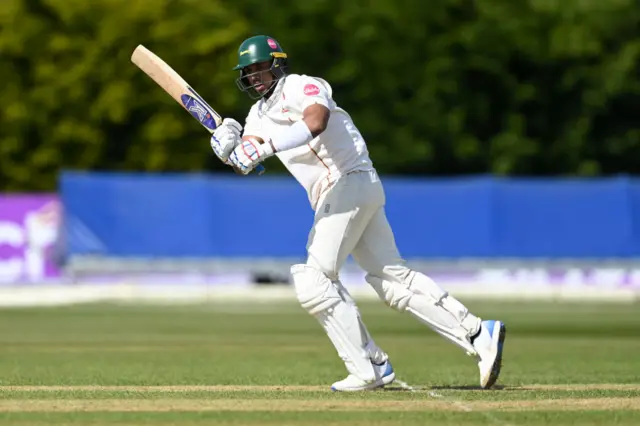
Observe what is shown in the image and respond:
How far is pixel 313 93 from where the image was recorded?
306 inches

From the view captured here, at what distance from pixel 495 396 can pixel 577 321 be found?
8941 mm

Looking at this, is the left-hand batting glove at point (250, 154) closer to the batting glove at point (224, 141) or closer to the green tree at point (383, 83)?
the batting glove at point (224, 141)

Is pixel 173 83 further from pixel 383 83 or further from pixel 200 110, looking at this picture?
pixel 383 83

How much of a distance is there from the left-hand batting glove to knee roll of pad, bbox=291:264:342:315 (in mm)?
580

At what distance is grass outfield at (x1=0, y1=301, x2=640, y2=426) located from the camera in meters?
6.78

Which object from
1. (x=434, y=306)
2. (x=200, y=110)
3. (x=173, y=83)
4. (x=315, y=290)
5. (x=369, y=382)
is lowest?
(x=369, y=382)

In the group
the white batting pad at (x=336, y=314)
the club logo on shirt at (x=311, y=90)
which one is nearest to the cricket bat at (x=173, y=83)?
the club logo on shirt at (x=311, y=90)

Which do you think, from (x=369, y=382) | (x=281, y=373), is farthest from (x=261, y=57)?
(x=281, y=373)

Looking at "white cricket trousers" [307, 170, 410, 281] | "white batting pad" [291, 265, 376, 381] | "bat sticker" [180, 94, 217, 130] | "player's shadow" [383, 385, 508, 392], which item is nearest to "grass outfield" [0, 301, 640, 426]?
"player's shadow" [383, 385, 508, 392]

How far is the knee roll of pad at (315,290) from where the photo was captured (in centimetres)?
780

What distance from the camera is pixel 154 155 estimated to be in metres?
33.6

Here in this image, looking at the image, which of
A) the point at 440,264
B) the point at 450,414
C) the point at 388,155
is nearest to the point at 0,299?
the point at 440,264

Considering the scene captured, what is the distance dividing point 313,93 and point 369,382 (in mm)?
1466

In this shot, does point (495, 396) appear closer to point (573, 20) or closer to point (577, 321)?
point (577, 321)
